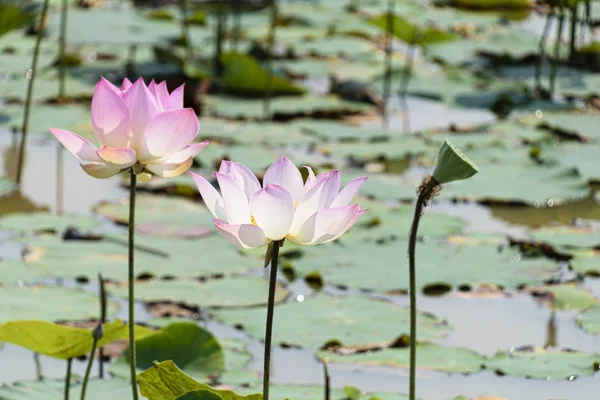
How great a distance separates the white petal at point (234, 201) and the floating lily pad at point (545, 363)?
102 centimetres

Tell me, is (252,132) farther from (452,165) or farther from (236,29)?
(452,165)

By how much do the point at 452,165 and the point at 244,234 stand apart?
12.9 inches

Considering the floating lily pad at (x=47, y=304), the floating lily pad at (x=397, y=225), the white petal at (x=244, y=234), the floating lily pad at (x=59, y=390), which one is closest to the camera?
the white petal at (x=244, y=234)

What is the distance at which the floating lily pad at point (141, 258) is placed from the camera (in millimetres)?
2658

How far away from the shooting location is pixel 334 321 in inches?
93.9

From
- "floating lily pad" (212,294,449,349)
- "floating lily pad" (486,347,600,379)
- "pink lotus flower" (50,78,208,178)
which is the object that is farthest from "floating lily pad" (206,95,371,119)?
"pink lotus flower" (50,78,208,178)

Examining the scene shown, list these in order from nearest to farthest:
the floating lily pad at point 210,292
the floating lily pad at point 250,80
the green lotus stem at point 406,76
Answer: the floating lily pad at point 210,292 → the floating lily pad at point 250,80 → the green lotus stem at point 406,76

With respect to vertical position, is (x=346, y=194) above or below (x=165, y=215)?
above

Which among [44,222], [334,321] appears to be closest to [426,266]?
[334,321]

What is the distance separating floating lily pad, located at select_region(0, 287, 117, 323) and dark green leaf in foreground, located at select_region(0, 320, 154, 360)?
2.01 ft

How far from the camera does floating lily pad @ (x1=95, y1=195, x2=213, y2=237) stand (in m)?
3.08

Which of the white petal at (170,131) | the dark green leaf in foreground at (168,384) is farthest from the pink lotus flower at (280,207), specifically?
the dark green leaf in foreground at (168,384)

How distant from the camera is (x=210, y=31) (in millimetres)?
6191

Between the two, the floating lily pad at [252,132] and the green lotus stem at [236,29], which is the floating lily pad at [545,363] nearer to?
the floating lily pad at [252,132]
